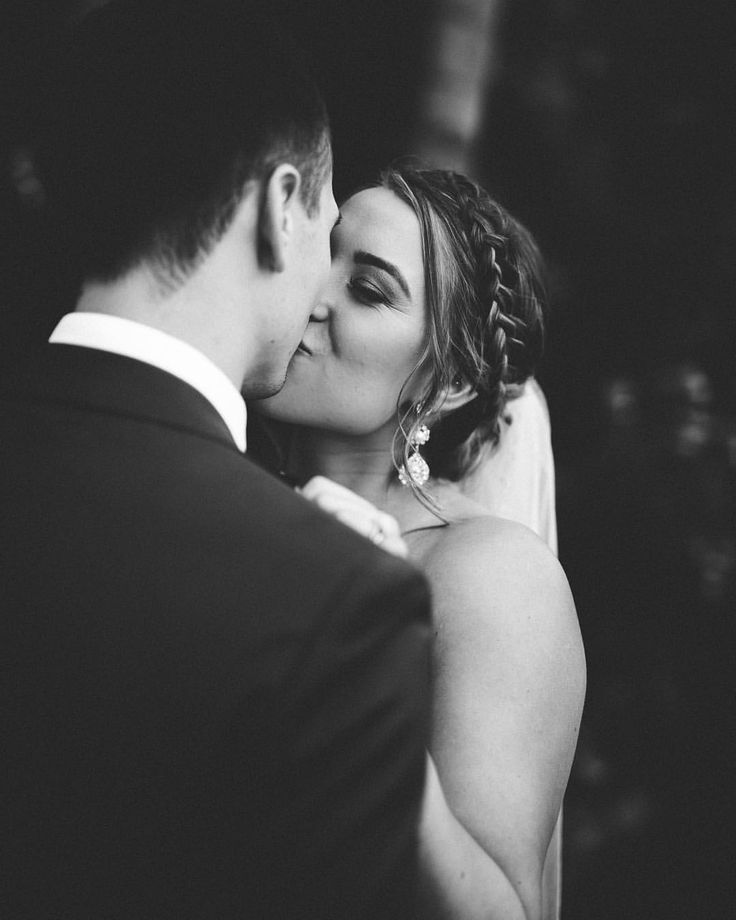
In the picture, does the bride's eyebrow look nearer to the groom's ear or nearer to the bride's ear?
the bride's ear

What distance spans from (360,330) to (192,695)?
1.25 m

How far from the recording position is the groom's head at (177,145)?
1.30 meters

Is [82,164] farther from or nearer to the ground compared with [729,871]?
farther from the ground

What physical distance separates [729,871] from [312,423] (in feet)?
8.65

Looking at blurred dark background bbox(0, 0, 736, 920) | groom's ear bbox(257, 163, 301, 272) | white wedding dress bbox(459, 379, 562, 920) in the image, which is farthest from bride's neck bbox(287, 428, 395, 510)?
blurred dark background bbox(0, 0, 736, 920)

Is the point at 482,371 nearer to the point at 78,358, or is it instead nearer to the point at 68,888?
the point at 78,358

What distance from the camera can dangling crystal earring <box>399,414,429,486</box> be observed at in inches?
93.4

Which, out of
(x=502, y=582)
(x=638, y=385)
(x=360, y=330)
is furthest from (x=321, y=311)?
(x=638, y=385)

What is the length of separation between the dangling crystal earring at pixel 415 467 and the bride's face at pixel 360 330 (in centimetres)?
18

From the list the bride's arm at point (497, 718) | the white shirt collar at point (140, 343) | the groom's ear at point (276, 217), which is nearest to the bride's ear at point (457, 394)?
the bride's arm at point (497, 718)

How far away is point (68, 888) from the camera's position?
1170 mm

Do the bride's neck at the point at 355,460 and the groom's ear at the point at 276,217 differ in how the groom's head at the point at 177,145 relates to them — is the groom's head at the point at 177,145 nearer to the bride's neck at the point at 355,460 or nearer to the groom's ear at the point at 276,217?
the groom's ear at the point at 276,217

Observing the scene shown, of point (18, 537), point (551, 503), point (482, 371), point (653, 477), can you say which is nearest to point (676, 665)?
point (653, 477)

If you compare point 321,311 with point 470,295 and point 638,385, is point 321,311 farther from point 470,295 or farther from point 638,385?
point 638,385
